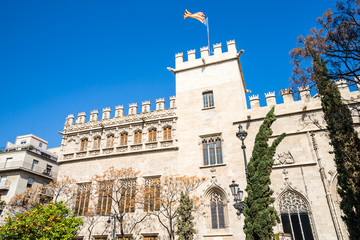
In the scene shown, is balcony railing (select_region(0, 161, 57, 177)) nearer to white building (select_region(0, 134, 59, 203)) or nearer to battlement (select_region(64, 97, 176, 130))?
white building (select_region(0, 134, 59, 203))

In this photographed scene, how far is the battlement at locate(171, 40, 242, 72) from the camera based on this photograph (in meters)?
24.2

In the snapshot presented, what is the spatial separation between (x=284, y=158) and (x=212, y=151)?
18.0ft

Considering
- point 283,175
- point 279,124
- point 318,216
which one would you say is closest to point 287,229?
point 318,216

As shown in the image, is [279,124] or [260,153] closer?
[260,153]

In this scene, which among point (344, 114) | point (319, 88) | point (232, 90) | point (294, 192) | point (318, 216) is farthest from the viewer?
point (232, 90)

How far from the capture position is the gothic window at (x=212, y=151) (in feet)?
68.0

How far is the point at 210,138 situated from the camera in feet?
71.2

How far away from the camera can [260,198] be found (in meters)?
13.8

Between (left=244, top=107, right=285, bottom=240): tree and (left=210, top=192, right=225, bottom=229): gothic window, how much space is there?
530 centimetres

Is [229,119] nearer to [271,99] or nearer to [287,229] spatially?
[271,99]

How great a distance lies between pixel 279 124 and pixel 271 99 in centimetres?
239

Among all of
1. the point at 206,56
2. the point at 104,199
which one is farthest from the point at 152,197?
the point at 206,56

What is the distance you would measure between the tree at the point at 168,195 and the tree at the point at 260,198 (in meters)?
5.23

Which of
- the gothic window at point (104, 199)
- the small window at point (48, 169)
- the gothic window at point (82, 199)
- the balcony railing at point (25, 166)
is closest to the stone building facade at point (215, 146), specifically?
the gothic window at point (82, 199)
